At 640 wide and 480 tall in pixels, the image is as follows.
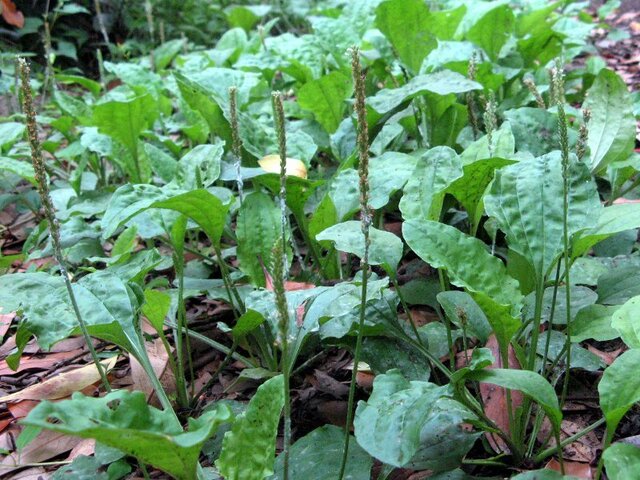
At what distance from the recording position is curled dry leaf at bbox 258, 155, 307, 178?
2.07 metres

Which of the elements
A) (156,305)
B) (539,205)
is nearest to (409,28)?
(539,205)

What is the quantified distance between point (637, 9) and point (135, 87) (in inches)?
208

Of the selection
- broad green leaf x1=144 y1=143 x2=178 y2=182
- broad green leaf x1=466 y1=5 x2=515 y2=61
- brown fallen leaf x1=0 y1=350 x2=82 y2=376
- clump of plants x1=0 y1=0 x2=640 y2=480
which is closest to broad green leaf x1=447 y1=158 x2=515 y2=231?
clump of plants x1=0 y1=0 x2=640 y2=480

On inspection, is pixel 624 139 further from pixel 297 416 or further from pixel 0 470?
pixel 0 470

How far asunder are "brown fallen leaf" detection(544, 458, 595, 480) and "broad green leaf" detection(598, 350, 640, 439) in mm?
165

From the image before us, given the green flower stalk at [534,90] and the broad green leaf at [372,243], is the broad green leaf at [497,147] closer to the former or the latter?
the green flower stalk at [534,90]

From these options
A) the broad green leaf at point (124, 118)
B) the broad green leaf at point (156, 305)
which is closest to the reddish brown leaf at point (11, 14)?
the broad green leaf at point (124, 118)

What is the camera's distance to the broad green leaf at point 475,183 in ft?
5.31

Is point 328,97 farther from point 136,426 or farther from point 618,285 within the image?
point 136,426

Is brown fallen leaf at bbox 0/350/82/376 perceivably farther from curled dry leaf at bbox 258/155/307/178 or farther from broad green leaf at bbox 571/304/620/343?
broad green leaf at bbox 571/304/620/343

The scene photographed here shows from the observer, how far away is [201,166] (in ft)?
6.60

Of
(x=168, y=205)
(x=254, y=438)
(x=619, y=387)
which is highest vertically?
(x=168, y=205)

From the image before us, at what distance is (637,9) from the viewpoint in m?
6.32

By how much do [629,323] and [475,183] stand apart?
0.52 m
